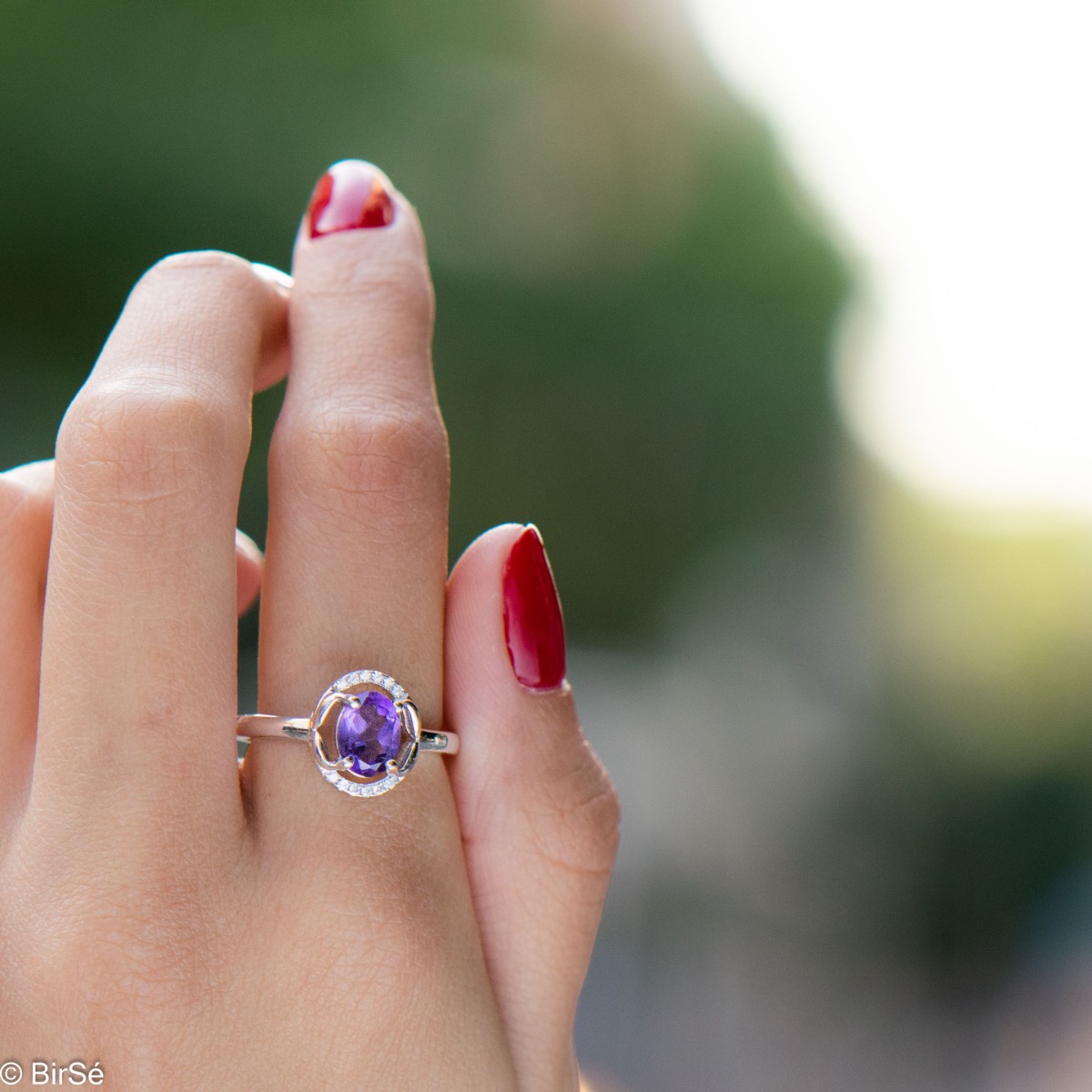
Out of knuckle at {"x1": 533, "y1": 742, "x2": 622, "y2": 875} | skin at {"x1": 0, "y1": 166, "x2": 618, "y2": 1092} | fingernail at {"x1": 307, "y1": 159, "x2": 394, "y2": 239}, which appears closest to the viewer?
skin at {"x1": 0, "y1": 166, "x2": 618, "y2": 1092}

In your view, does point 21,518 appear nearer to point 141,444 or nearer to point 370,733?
point 141,444

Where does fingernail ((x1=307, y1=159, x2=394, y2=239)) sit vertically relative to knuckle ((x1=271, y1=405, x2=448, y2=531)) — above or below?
above

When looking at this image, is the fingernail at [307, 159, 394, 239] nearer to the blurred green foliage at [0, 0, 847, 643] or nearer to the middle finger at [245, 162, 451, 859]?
the middle finger at [245, 162, 451, 859]

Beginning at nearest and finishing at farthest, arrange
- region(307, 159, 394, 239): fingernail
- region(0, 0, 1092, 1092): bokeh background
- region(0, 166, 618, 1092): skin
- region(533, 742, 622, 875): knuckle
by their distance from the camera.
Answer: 1. region(0, 166, 618, 1092): skin
2. region(533, 742, 622, 875): knuckle
3. region(307, 159, 394, 239): fingernail
4. region(0, 0, 1092, 1092): bokeh background

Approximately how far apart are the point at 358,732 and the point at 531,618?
15cm

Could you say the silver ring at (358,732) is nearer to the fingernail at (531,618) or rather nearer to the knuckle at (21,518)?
the fingernail at (531,618)

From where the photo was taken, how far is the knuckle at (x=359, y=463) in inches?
27.5

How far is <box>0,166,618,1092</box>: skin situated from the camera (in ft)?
2.02

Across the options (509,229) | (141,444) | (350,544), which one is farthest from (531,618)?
(509,229)

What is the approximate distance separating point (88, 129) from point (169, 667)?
366cm

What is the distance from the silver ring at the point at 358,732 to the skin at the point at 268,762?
0.5 inches

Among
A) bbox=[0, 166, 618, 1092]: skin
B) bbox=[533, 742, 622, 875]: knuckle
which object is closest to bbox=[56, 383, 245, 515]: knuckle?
bbox=[0, 166, 618, 1092]: skin

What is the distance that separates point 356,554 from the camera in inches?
27.3

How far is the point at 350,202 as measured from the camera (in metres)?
0.83
